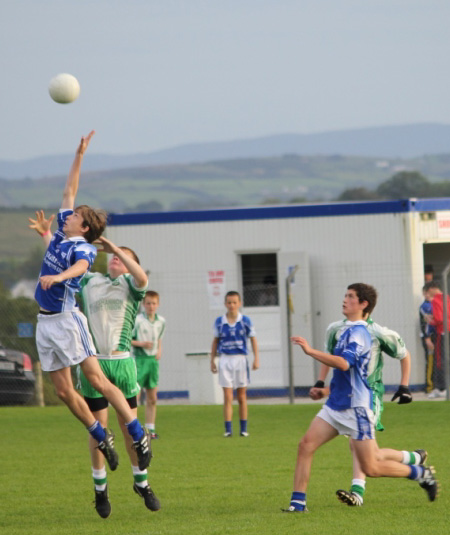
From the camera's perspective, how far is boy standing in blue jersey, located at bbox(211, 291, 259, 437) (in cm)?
1559

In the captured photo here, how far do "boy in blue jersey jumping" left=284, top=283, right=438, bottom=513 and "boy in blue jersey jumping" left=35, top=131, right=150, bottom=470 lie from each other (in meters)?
1.22

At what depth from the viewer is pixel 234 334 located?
15.8 metres

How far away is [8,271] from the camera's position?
99.5 m

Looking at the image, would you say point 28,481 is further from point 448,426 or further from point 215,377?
point 215,377

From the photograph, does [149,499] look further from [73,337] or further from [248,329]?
[248,329]

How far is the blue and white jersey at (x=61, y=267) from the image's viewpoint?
28.5 feet

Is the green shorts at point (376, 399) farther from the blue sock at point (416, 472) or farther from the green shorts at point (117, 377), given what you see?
the green shorts at point (117, 377)

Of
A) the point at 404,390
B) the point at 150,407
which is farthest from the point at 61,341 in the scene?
the point at 150,407

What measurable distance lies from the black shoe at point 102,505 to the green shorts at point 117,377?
0.79m

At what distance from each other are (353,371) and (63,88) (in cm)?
393

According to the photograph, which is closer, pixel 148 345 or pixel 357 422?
pixel 357 422

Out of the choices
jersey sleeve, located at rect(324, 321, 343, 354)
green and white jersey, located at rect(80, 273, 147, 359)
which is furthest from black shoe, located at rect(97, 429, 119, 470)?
jersey sleeve, located at rect(324, 321, 343, 354)

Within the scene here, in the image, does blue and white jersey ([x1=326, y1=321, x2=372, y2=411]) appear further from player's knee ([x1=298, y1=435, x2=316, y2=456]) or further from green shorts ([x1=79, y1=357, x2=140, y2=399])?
green shorts ([x1=79, y1=357, x2=140, y2=399])

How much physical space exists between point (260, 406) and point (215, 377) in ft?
4.06
